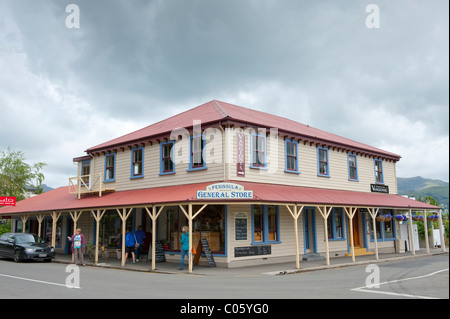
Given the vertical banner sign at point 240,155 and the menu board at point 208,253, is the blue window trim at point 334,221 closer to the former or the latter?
the vertical banner sign at point 240,155

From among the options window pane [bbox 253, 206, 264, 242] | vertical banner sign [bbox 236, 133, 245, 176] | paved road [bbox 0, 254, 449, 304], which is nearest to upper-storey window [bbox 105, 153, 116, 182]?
vertical banner sign [bbox 236, 133, 245, 176]

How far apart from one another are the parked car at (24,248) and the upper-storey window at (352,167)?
1617 centimetres

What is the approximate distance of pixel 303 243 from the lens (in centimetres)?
1956

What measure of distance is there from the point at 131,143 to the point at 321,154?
9.97 meters

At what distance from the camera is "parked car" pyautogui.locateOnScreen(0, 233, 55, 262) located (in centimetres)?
1842

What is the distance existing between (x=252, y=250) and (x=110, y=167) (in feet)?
33.1

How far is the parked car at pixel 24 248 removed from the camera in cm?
1842

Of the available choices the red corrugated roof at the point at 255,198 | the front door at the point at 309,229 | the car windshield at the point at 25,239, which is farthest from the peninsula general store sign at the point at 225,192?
the car windshield at the point at 25,239

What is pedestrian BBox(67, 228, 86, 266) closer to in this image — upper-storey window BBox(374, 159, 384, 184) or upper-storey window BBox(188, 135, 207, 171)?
upper-storey window BBox(188, 135, 207, 171)

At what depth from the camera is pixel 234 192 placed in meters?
15.0

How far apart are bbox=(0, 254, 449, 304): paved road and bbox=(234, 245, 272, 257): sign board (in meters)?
2.64

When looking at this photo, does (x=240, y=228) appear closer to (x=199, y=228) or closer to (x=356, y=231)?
(x=199, y=228)

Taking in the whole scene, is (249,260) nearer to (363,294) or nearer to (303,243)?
(303,243)
